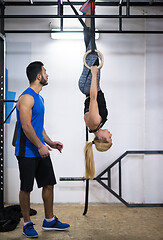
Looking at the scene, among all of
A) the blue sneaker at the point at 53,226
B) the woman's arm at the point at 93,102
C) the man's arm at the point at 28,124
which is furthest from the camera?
the blue sneaker at the point at 53,226

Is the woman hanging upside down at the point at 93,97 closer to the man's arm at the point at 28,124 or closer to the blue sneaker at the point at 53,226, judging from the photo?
the man's arm at the point at 28,124

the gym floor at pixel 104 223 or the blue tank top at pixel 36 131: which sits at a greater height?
the blue tank top at pixel 36 131

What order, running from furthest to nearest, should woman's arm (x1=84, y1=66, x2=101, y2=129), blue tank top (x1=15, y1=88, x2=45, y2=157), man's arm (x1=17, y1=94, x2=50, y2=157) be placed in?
blue tank top (x1=15, y1=88, x2=45, y2=157) → man's arm (x1=17, y1=94, x2=50, y2=157) → woman's arm (x1=84, y1=66, x2=101, y2=129)

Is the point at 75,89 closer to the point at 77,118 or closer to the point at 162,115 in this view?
the point at 77,118

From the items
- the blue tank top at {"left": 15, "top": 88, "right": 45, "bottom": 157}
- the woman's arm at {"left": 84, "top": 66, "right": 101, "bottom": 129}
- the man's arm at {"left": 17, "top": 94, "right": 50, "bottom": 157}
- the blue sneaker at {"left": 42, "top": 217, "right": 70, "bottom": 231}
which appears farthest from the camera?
the blue sneaker at {"left": 42, "top": 217, "right": 70, "bottom": 231}

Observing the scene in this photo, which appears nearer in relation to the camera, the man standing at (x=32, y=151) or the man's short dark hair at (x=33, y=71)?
the man standing at (x=32, y=151)

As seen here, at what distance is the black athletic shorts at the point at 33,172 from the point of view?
2.68 meters

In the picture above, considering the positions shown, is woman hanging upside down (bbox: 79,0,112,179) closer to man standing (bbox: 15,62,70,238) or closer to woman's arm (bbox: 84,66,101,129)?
woman's arm (bbox: 84,66,101,129)

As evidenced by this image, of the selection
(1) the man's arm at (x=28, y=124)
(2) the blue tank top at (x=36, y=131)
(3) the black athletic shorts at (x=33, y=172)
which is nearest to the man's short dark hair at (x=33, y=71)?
(2) the blue tank top at (x=36, y=131)

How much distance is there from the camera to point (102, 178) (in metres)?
3.64

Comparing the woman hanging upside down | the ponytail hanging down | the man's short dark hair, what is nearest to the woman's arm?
the woman hanging upside down

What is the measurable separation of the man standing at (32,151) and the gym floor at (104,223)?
16 centimetres

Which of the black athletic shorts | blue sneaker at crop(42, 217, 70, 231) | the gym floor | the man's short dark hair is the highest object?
the man's short dark hair

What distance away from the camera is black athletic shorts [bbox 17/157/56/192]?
2.68 meters
